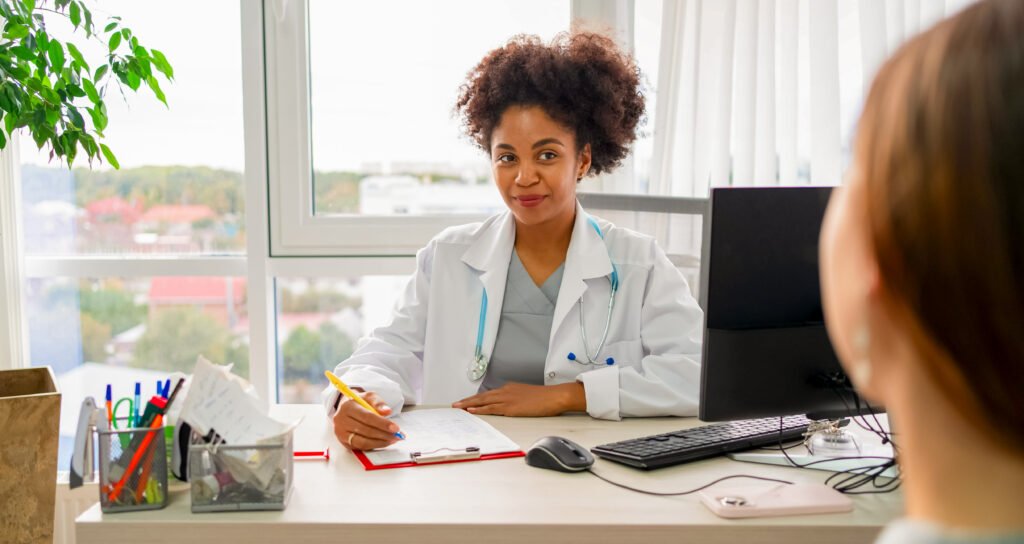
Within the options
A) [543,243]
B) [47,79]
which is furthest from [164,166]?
[543,243]

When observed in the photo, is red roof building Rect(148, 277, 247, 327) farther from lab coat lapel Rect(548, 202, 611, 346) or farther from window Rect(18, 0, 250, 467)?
lab coat lapel Rect(548, 202, 611, 346)

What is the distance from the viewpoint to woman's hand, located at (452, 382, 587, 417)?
4.88ft

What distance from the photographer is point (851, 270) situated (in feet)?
1.49

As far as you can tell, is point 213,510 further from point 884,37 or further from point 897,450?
point 884,37

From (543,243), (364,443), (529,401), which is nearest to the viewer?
(364,443)

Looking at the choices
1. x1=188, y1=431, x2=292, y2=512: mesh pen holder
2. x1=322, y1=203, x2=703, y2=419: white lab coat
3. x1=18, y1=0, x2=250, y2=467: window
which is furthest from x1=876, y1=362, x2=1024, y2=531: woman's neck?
x1=18, y1=0, x2=250, y2=467: window

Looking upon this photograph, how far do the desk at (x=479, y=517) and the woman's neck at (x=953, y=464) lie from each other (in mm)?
535

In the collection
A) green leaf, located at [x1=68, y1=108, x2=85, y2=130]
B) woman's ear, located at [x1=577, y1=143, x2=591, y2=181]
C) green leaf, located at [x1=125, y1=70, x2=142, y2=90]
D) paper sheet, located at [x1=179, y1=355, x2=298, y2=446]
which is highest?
Answer: green leaf, located at [x1=125, y1=70, x2=142, y2=90]

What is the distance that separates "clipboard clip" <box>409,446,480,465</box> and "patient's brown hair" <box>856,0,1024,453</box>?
847 mm

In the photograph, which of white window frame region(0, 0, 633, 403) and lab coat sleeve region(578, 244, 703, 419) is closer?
lab coat sleeve region(578, 244, 703, 419)

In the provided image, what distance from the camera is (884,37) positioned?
1.87 meters

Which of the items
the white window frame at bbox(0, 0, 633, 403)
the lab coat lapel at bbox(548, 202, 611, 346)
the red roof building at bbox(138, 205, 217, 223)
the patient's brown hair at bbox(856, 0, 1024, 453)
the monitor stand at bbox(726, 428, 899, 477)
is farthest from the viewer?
the red roof building at bbox(138, 205, 217, 223)

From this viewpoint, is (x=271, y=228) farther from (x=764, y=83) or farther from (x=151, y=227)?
(x=764, y=83)

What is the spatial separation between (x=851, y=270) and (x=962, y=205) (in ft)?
0.26
